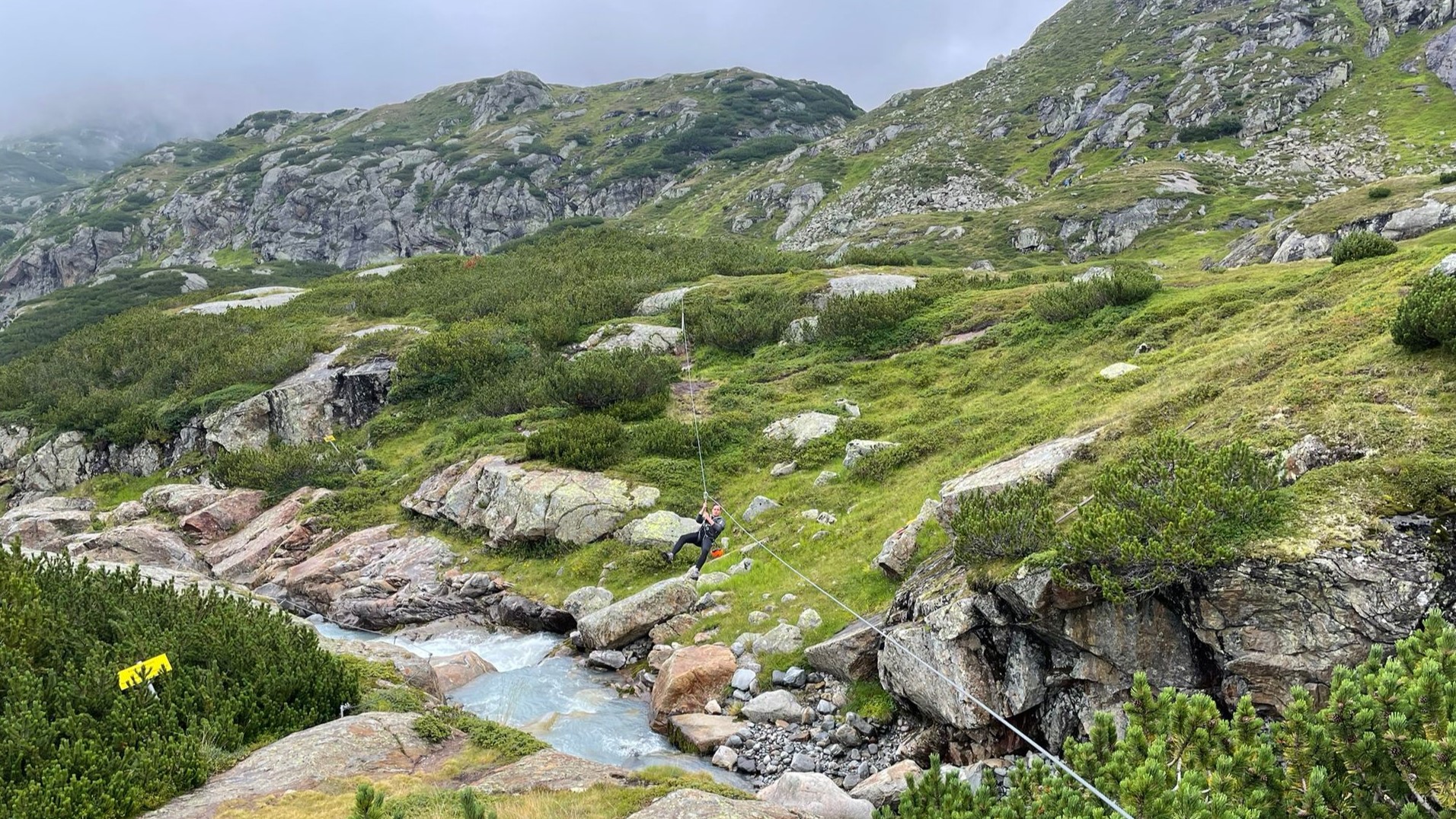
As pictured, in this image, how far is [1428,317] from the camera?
8336 millimetres

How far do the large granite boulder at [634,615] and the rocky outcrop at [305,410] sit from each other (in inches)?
754

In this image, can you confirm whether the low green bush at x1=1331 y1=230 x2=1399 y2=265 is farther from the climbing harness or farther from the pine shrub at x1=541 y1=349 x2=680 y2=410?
the pine shrub at x1=541 y1=349 x2=680 y2=410

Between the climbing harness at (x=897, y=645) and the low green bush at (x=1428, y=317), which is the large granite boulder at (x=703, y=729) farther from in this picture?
the low green bush at (x=1428, y=317)

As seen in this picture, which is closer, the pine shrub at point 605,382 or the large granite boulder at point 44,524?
the large granite boulder at point 44,524

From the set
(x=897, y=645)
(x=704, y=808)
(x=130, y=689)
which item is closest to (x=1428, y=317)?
(x=897, y=645)

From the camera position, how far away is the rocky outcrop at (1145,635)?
5809 mm

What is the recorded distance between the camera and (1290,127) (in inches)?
2244

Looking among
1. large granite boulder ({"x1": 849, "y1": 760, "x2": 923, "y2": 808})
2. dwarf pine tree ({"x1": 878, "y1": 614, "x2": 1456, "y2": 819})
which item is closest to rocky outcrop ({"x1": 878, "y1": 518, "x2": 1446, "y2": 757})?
large granite boulder ({"x1": 849, "y1": 760, "x2": 923, "y2": 808})

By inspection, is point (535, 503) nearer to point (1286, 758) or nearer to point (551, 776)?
point (551, 776)

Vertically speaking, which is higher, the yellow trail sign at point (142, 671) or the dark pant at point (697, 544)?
the yellow trail sign at point (142, 671)

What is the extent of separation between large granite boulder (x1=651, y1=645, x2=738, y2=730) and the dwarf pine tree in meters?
5.71

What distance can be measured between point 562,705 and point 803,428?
1038cm

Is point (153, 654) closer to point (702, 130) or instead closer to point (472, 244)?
point (472, 244)

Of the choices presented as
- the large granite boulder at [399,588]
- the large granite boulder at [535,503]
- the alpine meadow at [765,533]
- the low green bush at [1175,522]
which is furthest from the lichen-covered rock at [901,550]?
the large granite boulder at [535,503]
